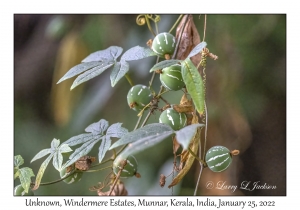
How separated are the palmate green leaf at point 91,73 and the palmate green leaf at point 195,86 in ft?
0.61

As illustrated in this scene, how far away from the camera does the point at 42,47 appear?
5.14 feet

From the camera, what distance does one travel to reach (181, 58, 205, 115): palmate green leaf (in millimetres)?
599

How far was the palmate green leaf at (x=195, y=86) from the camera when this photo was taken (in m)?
0.60

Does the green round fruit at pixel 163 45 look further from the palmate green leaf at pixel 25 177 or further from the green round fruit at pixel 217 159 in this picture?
the palmate green leaf at pixel 25 177

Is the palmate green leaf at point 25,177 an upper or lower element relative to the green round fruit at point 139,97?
lower

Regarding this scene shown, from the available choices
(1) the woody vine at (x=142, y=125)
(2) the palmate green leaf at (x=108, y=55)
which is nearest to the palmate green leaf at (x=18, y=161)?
(1) the woody vine at (x=142, y=125)

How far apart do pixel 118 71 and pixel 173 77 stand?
0.11 metres

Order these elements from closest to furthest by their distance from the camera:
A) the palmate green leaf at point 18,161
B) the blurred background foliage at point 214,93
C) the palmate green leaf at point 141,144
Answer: the palmate green leaf at point 141,144
the palmate green leaf at point 18,161
the blurred background foliage at point 214,93

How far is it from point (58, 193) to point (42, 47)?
1.90 ft

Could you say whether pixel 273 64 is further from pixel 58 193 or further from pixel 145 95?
pixel 58 193

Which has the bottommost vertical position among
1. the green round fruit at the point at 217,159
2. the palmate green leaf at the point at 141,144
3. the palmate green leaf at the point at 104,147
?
the green round fruit at the point at 217,159

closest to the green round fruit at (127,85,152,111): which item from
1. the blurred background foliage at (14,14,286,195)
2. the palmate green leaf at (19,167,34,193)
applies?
the palmate green leaf at (19,167,34,193)
